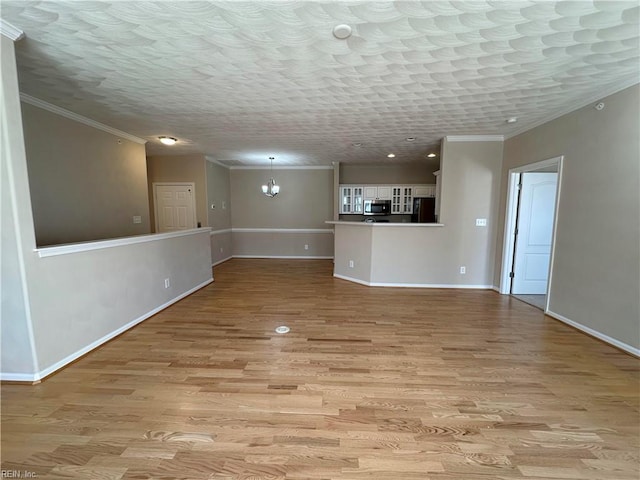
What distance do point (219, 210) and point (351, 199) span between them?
11.6 feet

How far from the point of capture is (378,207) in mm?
6914

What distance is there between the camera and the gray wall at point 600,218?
8.37 feet

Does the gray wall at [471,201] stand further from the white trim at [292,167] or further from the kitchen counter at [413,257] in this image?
the white trim at [292,167]

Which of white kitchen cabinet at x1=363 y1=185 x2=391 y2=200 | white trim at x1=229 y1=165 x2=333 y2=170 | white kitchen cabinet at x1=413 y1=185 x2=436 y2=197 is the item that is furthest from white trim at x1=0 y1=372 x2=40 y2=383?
white kitchen cabinet at x1=413 y1=185 x2=436 y2=197

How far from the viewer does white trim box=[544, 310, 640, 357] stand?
8.28ft

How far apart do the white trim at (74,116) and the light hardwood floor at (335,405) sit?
295cm

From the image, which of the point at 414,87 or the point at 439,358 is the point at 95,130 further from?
the point at 439,358

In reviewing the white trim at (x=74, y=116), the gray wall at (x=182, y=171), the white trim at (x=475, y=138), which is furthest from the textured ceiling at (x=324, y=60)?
the gray wall at (x=182, y=171)

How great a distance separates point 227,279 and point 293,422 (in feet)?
13.2

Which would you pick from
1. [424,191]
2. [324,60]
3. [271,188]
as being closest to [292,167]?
[271,188]

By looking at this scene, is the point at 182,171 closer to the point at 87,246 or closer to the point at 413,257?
the point at 87,246

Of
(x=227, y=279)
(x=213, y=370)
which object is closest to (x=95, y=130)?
(x=227, y=279)

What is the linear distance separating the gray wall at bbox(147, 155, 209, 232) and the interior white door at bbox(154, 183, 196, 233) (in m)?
0.14

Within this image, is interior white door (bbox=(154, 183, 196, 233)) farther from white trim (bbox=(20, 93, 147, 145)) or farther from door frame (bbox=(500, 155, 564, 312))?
door frame (bbox=(500, 155, 564, 312))
